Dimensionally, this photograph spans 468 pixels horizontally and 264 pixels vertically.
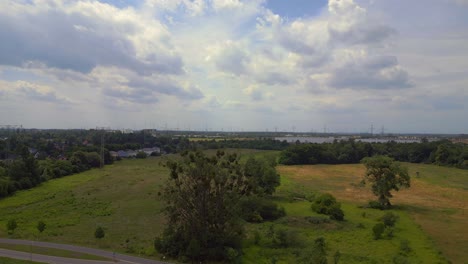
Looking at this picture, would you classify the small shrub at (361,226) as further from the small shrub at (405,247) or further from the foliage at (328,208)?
the small shrub at (405,247)

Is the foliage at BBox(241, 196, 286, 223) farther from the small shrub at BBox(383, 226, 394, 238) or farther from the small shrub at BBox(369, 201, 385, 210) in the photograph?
the small shrub at BBox(369, 201, 385, 210)

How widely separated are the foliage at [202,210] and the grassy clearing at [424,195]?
19.0 m

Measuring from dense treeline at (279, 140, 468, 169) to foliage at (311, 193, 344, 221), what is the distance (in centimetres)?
6652

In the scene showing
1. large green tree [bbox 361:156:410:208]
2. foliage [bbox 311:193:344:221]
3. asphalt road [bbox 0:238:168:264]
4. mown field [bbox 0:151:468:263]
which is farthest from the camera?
large green tree [bbox 361:156:410:208]

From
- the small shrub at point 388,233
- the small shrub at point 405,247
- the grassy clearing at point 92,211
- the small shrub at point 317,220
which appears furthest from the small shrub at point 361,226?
the grassy clearing at point 92,211

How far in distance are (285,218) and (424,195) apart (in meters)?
35.0

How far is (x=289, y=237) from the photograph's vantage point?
117ft

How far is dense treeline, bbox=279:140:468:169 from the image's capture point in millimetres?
117500

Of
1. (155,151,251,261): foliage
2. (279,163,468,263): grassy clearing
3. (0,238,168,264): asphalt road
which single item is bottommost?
(279,163,468,263): grassy clearing

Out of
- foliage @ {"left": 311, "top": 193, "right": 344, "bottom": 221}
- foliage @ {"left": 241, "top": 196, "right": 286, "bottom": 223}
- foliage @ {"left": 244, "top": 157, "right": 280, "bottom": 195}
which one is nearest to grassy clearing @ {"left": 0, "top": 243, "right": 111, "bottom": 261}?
foliage @ {"left": 241, "top": 196, "right": 286, "bottom": 223}

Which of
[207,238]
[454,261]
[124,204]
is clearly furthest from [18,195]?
[454,261]

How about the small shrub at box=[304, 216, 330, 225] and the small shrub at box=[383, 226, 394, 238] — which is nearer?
the small shrub at box=[383, 226, 394, 238]

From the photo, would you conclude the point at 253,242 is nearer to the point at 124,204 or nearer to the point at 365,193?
the point at 124,204

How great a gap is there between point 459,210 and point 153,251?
146 ft
